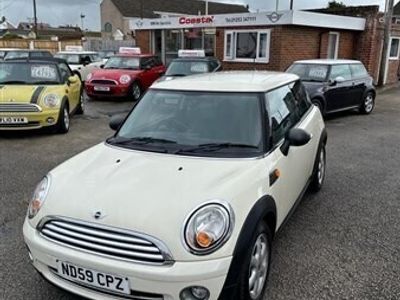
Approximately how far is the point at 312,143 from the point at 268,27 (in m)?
11.1

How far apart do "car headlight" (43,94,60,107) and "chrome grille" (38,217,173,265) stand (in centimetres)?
545

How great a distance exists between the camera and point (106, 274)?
220 centimetres

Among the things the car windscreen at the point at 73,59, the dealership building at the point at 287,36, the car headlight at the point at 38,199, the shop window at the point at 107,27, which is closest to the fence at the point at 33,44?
the car windscreen at the point at 73,59

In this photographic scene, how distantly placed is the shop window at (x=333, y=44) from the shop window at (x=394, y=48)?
336cm

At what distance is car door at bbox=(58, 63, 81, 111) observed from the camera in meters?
8.51

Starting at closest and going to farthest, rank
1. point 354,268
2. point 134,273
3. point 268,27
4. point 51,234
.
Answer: point 134,273, point 51,234, point 354,268, point 268,27

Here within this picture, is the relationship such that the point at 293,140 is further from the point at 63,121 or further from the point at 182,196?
the point at 63,121

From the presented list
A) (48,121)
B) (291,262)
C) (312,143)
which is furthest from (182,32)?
(291,262)

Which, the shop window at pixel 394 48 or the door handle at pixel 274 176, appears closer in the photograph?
the door handle at pixel 274 176

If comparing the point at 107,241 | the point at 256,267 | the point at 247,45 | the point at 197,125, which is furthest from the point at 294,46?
the point at 107,241

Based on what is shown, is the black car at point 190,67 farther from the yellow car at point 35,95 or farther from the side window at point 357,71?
the side window at point 357,71

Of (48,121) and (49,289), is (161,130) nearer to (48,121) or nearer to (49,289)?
(49,289)

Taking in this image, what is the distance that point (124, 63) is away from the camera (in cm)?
1339

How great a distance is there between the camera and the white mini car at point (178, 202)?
216 cm
